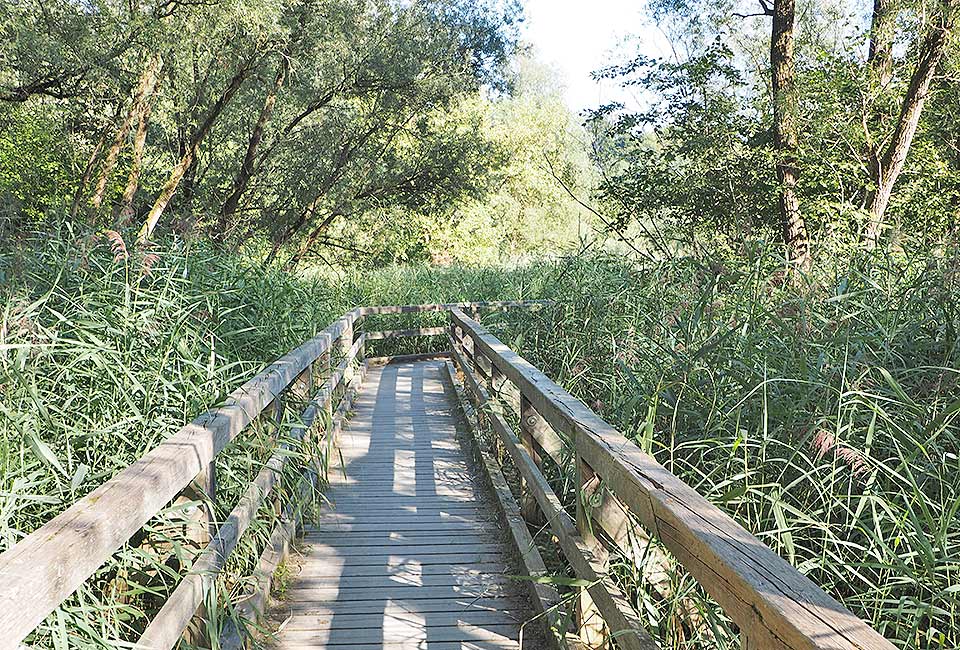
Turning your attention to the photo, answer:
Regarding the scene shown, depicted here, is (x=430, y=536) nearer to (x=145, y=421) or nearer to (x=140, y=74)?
(x=145, y=421)

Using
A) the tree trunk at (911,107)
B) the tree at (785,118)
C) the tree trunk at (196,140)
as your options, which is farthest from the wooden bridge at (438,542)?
the tree trunk at (196,140)

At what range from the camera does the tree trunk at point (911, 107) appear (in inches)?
362

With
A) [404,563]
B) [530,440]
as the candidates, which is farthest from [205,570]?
[530,440]

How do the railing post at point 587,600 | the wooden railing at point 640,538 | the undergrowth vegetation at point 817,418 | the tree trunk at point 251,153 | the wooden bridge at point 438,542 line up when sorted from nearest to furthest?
the wooden railing at point 640,538
the wooden bridge at point 438,542
the undergrowth vegetation at point 817,418
the railing post at point 587,600
the tree trunk at point 251,153

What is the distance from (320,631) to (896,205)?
404 inches

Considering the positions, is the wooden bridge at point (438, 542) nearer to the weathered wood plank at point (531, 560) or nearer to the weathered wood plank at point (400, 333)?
the weathered wood plank at point (531, 560)

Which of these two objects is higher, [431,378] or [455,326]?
[455,326]

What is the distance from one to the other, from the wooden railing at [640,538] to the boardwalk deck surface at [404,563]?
0.38 m

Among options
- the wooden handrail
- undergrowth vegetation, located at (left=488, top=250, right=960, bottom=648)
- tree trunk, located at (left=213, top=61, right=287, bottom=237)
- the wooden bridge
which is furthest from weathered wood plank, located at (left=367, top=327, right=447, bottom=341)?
the wooden handrail

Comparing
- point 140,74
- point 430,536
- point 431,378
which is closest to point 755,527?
point 430,536

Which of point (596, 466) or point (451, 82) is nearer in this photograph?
point (596, 466)

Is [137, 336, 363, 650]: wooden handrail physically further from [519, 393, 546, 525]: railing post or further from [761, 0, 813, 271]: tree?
[761, 0, 813, 271]: tree

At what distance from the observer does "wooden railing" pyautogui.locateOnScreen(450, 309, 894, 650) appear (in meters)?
1.37

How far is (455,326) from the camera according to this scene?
34.4 feet
